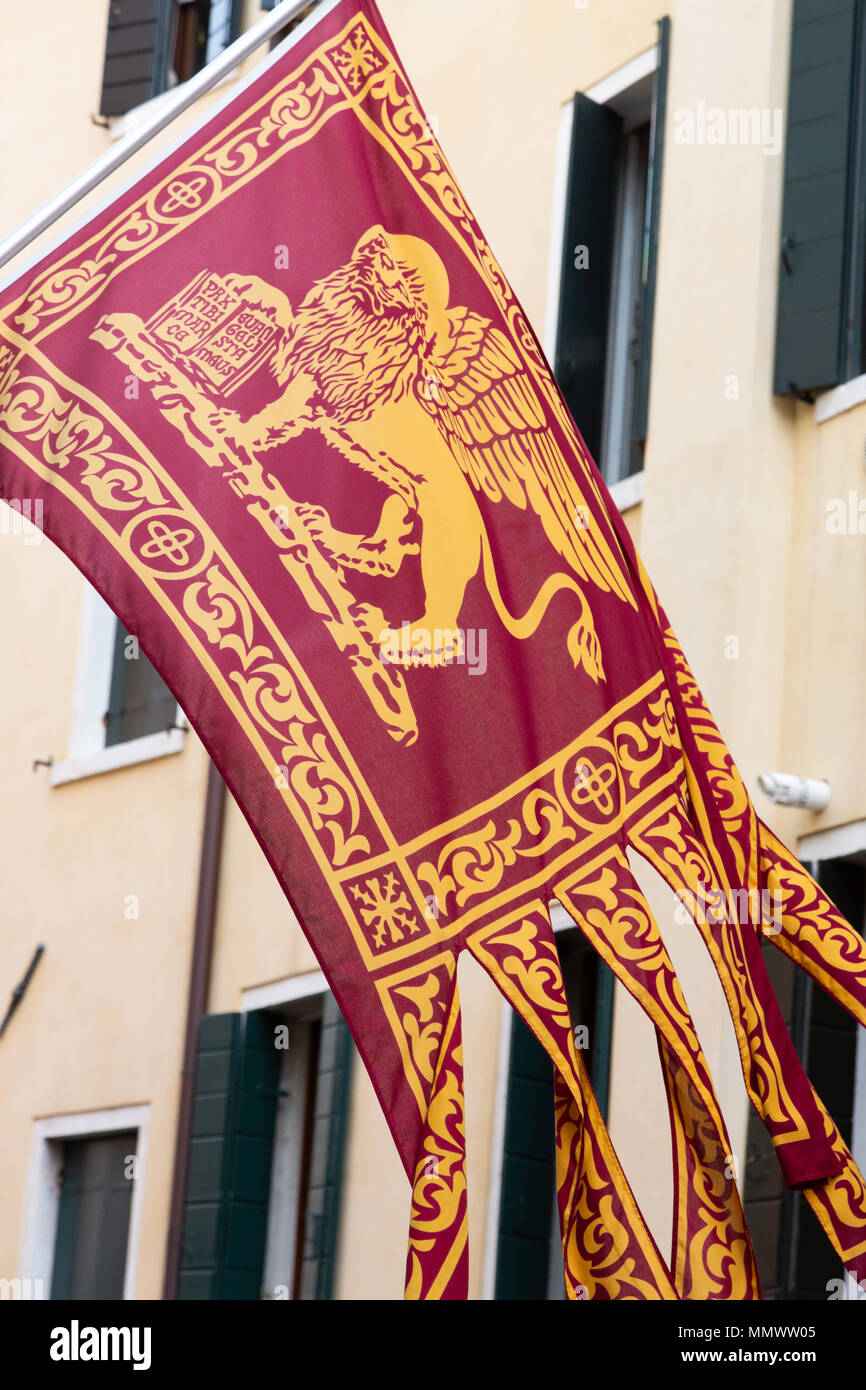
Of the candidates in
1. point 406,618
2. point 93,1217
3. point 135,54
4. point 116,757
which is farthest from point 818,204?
point 135,54

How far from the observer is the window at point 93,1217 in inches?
389

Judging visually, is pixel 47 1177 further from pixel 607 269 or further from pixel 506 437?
pixel 506 437

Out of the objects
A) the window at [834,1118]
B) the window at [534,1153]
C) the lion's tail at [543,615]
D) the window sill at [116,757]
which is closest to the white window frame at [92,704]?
the window sill at [116,757]

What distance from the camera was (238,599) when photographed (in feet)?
14.6

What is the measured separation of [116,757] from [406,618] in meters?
6.03

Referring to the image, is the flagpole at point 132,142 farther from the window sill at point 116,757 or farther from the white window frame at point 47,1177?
the white window frame at point 47,1177

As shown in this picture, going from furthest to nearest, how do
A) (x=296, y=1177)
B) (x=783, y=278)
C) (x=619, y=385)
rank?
(x=296, y=1177)
(x=619, y=385)
(x=783, y=278)

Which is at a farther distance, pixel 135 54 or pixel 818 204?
pixel 135 54

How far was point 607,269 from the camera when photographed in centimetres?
853

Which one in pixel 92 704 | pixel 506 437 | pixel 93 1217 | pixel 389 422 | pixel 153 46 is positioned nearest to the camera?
pixel 389 422

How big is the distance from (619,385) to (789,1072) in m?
4.41
